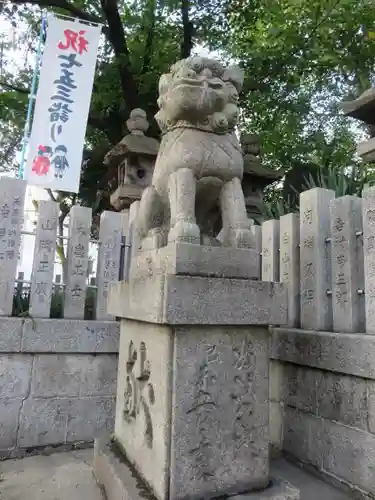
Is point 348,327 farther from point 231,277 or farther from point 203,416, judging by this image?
point 203,416

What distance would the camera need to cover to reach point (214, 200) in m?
2.46

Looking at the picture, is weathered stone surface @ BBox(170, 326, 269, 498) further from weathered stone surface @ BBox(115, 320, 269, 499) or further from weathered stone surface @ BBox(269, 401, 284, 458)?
weathered stone surface @ BBox(269, 401, 284, 458)

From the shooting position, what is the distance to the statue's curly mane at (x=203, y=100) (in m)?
2.26

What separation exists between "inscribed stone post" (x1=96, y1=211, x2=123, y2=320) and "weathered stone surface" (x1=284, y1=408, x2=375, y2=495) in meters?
1.86

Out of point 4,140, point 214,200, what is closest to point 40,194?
point 4,140

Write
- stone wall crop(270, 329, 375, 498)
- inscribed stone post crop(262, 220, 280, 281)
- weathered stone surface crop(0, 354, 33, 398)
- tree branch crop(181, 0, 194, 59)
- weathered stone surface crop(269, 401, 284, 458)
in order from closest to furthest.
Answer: stone wall crop(270, 329, 375, 498)
weathered stone surface crop(269, 401, 284, 458)
weathered stone surface crop(0, 354, 33, 398)
inscribed stone post crop(262, 220, 280, 281)
tree branch crop(181, 0, 194, 59)

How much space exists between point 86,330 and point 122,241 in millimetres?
962

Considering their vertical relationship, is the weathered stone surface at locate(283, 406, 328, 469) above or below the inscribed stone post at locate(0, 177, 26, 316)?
below

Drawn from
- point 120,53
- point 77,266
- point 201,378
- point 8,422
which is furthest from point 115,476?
point 120,53

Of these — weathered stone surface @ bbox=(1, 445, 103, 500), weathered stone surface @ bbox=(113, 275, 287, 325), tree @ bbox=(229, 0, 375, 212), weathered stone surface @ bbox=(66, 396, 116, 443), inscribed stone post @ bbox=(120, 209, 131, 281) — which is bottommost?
weathered stone surface @ bbox=(1, 445, 103, 500)

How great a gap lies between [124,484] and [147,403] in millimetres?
421

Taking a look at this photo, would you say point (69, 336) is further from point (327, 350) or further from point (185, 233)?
point (327, 350)

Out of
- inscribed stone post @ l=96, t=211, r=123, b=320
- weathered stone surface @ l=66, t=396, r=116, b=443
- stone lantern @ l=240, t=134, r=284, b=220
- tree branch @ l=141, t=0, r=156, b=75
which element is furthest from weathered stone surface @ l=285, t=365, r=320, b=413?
tree branch @ l=141, t=0, r=156, b=75

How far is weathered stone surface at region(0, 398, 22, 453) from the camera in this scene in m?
3.08
